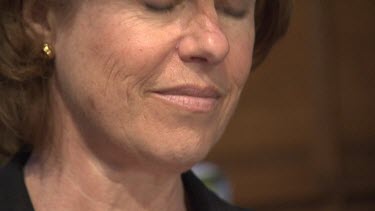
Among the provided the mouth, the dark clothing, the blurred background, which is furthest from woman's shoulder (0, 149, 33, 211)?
the blurred background

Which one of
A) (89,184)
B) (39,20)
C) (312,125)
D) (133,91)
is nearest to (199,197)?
(89,184)

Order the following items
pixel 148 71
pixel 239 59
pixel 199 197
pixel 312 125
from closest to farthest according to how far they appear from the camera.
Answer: pixel 148 71
pixel 239 59
pixel 199 197
pixel 312 125

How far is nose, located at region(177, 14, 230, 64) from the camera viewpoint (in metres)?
1.38

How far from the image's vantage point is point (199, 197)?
1708 millimetres

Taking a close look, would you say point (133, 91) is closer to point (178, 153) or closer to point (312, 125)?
point (178, 153)

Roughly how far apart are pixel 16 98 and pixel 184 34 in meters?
0.44

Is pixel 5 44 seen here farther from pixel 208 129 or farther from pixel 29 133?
pixel 208 129

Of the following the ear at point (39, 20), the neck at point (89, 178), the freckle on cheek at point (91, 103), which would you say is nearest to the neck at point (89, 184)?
the neck at point (89, 178)

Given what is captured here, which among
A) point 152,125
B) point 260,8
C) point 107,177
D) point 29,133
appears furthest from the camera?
point 260,8

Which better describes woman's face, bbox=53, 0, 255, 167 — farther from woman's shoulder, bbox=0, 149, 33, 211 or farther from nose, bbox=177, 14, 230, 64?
woman's shoulder, bbox=0, 149, 33, 211

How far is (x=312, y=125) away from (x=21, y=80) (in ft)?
7.20

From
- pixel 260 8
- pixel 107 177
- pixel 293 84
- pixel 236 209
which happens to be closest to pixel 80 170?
pixel 107 177

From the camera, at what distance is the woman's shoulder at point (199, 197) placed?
1701 millimetres

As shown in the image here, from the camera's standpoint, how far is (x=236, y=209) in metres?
1.77
